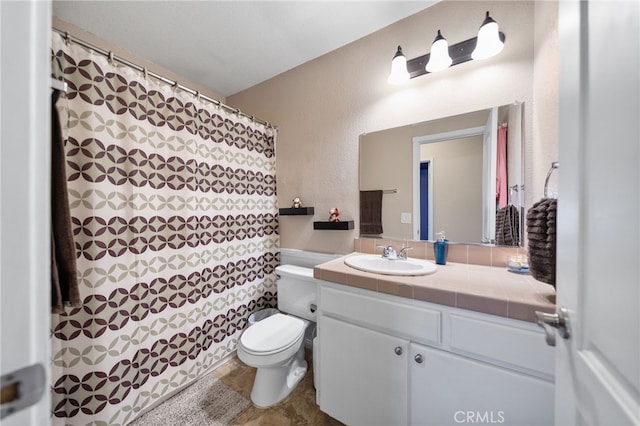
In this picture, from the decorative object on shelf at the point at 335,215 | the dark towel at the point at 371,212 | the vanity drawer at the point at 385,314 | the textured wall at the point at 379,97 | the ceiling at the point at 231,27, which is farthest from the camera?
the decorative object on shelf at the point at 335,215

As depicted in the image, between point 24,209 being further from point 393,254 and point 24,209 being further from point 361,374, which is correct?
point 393,254

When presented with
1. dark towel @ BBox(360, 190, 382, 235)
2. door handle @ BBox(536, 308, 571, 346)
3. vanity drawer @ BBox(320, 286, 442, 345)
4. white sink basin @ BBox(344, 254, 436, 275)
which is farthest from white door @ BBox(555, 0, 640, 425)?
dark towel @ BBox(360, 190, 382, 235)

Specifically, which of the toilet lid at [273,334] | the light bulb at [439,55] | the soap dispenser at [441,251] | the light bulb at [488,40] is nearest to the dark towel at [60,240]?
the toilet lid at [273,334]

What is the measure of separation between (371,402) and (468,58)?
1920 mm

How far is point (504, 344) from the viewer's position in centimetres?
83

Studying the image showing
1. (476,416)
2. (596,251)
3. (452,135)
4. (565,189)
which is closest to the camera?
(596,251)

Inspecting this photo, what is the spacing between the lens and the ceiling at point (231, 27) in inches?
57.1

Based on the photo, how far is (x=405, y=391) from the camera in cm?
102

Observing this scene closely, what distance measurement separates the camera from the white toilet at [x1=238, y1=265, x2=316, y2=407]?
4.39 feet

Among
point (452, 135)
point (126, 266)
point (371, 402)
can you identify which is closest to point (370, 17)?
point (452, 135)

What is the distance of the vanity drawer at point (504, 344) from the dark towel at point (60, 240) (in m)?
1.35

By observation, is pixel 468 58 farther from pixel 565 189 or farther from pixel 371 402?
pixel 371 402

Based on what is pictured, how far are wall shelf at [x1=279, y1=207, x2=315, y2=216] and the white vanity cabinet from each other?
0.84 m

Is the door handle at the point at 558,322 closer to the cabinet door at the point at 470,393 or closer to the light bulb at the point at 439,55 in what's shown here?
the cabinet door at the point at 470,393
